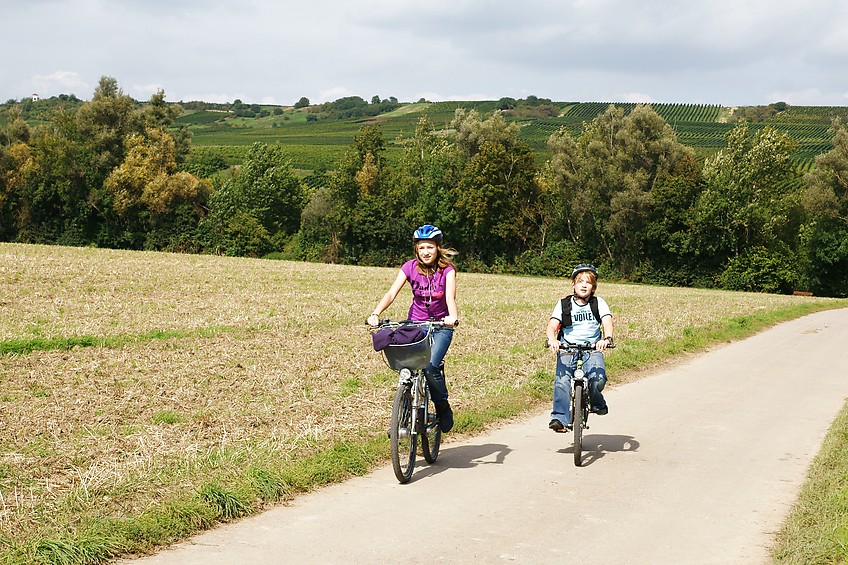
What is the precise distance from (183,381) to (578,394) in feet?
20.7

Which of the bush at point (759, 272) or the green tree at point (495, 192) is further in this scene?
the green tree at point (495, 192)

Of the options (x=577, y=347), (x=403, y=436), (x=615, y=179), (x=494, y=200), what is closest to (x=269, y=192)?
(x=494, y=200)

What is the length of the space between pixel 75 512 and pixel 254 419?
3.76 meters

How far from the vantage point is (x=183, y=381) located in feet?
40.5

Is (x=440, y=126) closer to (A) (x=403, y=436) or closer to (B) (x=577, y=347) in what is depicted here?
(B) (x=577, y=347)

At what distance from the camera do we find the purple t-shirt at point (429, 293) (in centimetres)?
841

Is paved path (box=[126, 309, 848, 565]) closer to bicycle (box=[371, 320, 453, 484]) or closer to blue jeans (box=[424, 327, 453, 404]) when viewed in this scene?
bicycle (box=[371, 320, 453, 484])

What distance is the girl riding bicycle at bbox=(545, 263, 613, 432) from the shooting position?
8.93m

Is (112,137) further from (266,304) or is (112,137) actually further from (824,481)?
(824,481)

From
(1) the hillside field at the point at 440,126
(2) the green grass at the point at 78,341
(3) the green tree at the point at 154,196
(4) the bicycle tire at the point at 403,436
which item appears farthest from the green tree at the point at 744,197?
(4) the bicycle tire at the point at 403,436

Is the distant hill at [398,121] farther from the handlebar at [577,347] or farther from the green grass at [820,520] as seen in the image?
the green grass at [820,520]

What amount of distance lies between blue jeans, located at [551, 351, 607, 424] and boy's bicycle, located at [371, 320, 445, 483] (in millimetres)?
1660

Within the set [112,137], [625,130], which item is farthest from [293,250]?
[625,130]

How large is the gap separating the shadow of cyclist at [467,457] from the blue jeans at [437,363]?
0.69 metres
